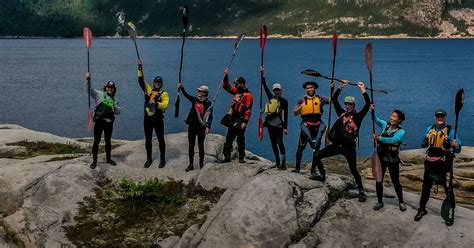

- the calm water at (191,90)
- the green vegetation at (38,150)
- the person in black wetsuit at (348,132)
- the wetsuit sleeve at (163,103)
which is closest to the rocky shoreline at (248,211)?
the person in black wetsuit at (348,132)

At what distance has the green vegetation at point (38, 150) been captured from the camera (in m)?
25.6

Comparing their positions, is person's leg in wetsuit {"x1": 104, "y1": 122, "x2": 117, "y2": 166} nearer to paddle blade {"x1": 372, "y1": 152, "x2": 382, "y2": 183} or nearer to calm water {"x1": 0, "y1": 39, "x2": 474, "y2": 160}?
paddle blade {"x1": 372, "y1": 152, "x2": 382, "y2": 183}

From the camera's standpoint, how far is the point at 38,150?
26.8 metres

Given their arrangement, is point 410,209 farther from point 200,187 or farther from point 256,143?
point 256,143

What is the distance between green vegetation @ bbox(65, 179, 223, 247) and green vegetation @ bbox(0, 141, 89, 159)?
7.67 m

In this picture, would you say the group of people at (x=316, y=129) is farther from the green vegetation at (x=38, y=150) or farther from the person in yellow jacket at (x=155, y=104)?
the green vegetation at (x=38, y=150)

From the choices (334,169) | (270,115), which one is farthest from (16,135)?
(334,169)

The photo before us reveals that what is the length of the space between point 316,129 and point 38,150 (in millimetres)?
15135

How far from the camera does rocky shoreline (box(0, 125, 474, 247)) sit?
16.0 meters

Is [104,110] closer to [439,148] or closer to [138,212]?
[138,212]

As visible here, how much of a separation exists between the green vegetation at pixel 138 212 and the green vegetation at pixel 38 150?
302 inches

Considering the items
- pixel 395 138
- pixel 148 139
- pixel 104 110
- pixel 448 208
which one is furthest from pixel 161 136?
pixel 448 208

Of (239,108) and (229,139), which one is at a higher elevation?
(239,108)

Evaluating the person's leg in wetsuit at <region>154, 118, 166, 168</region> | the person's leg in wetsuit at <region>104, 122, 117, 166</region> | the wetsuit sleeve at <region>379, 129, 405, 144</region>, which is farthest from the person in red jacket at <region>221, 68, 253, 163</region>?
the wetsuit sleeve at <region>379, 129, 405, 144</region>
